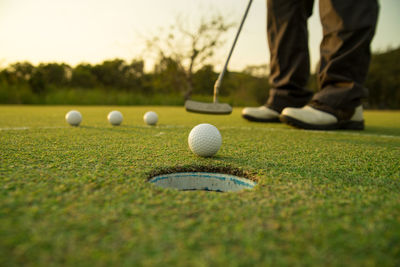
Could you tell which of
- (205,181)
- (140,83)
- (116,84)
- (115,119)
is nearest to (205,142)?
(205,181)

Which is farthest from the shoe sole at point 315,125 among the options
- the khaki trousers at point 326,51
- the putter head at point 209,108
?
the putter head at point 209,108

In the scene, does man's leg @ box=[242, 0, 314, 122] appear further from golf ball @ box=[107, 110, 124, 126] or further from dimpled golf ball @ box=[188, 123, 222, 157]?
dimpled golf ball @ box=[188, 123, 222, 157]

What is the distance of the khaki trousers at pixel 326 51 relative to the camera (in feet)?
8.29

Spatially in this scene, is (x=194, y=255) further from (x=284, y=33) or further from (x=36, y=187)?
(x=284, y=33)

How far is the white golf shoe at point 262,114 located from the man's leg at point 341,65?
759 millimetres

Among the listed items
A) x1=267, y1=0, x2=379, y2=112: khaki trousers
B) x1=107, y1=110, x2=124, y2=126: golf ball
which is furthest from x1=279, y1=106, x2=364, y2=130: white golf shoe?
x1=107, y1=110, x2=124, y2=126: golf ball

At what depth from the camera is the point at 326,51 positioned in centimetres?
282

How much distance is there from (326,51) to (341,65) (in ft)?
0.76

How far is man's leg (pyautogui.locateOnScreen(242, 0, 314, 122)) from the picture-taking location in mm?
3357

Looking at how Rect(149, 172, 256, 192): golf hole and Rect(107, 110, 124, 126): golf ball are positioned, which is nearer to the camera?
Rect(149, 172, 256, 192): golf hole

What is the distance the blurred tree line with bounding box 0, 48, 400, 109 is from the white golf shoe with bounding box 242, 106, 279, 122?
34.1 ft

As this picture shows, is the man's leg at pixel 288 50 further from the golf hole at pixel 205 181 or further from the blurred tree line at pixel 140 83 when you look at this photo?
the blurred tree line at pixel 140 83

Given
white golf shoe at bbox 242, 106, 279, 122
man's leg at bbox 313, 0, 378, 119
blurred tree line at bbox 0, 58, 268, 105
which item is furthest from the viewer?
blurred tree line at bbox 0, 58, 268, 105

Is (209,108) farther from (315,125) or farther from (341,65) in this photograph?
(341,65)
